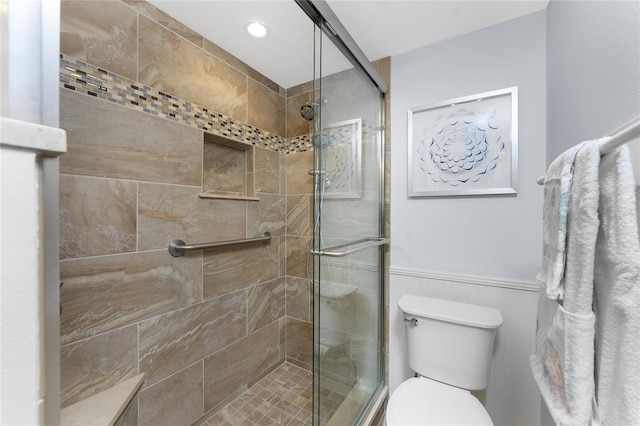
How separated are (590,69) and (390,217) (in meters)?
1.03

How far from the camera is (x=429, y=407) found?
3.35 feet

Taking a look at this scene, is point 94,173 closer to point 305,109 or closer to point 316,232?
point 316,232

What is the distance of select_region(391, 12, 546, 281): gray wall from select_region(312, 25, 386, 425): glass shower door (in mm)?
151

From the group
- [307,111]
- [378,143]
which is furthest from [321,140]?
[307,111]

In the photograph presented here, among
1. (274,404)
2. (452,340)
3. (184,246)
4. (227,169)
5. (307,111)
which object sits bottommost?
(274,404)

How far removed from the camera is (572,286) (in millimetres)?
604

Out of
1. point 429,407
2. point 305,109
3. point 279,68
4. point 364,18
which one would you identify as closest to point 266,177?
point 305,109

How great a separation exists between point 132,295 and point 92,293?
6.0 inches

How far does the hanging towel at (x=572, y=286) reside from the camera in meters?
0.56

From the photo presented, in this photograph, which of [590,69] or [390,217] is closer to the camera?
[590,69]

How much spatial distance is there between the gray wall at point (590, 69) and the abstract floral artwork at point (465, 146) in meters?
0.17

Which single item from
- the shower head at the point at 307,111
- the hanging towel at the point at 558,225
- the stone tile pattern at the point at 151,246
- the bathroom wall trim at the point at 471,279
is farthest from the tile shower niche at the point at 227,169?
the hanging towel at the point at 558,225

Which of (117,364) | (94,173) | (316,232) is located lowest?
(117,364)

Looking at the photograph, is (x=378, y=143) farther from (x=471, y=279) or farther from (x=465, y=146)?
(x=471, y=279)
